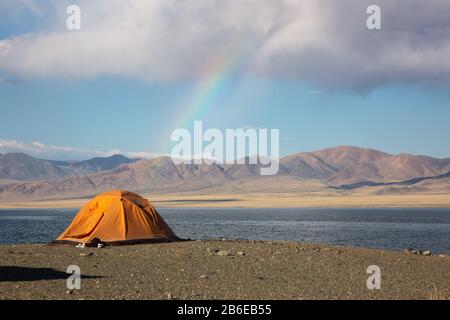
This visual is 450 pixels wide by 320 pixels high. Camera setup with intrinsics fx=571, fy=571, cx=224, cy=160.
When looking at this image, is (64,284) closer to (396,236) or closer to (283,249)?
(283,249)

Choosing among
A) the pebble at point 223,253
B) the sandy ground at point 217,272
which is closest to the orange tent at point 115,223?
the sandy ground at point 217,272

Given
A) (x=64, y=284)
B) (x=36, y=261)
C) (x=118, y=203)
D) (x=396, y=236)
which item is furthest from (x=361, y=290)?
(x=396, y=236)

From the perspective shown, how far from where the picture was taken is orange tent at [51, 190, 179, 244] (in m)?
27.3

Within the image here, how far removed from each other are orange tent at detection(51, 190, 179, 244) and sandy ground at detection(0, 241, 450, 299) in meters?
1.33

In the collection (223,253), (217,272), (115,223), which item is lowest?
(223,253)

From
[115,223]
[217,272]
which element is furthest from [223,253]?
[115,223]

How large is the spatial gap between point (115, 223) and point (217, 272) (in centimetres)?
1038

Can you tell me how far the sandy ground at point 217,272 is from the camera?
14469 mm

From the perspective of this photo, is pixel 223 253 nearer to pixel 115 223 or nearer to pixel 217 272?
pixel 217 272

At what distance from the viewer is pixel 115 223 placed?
90.8 ft

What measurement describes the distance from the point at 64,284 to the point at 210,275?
4602 millimetres

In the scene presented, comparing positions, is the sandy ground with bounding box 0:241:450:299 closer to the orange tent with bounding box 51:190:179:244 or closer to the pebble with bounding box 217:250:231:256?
the pebble with bounding box 217:250:231:256

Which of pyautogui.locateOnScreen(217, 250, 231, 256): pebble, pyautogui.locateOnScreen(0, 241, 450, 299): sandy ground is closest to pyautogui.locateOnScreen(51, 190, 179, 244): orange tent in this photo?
pyautogui.locateOnScreen(0, 241, 450, 299): sandy ground

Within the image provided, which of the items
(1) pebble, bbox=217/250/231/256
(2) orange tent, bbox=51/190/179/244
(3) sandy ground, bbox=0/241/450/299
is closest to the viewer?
(3) sandy ground, bbox=0/241/450/299
